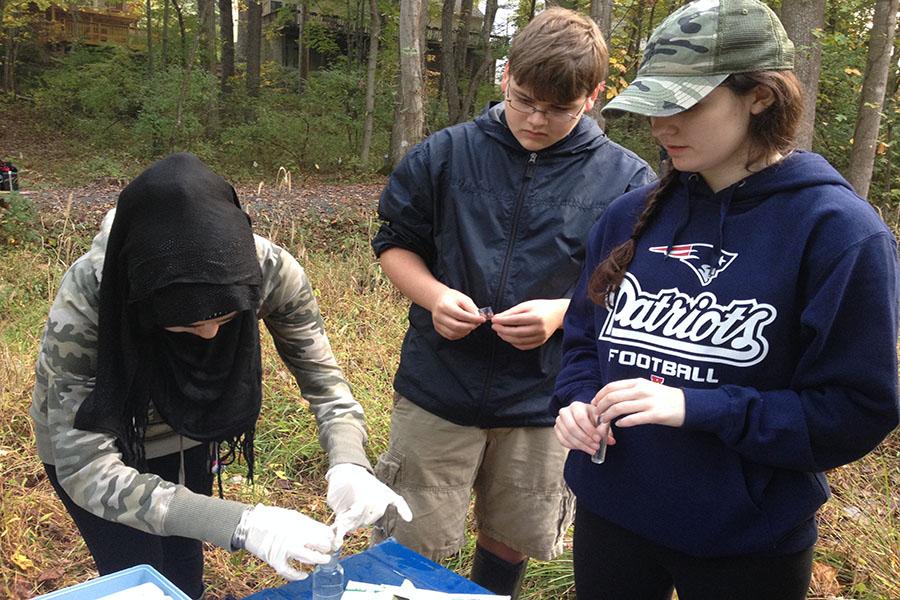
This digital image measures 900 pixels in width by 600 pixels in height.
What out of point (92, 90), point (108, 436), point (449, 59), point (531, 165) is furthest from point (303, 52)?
point (108, 436)

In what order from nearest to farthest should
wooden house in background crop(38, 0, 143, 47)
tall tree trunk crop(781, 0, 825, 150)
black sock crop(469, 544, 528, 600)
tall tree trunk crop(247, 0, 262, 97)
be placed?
1. black sock crop(469, 544, 528, 600)
2. tall tree trunk crop(781, 0, 825, 150)
3. tall tree trunk crop(247, 0, 262, 97)
4. wooden house in background crop(38, 0, 143, 47)

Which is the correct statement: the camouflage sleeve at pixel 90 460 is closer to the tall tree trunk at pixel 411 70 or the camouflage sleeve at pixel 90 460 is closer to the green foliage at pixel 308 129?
the tall tree trunk at pixel 411 70

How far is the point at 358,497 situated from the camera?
1743 mm

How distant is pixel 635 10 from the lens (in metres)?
11.9

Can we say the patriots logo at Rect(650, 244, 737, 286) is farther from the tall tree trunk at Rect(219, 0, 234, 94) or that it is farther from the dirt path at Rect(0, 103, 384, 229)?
the tall tree trunk at Rect(219, 0, 234, 94)

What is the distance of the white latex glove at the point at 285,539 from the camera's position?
1505 millimetres

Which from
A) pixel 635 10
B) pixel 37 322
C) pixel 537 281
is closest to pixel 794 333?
pixel 537 281

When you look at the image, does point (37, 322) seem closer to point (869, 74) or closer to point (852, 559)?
point (852, 559)

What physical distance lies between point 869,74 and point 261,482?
248 inches

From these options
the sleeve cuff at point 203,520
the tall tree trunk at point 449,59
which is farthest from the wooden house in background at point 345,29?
the sleeve cuff at point 203,520

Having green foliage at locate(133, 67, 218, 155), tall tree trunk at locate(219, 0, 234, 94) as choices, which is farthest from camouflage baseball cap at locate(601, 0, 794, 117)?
tall tree trunk at locate(219, 0, 234, 94)

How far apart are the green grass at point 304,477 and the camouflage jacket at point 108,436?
1187 mm

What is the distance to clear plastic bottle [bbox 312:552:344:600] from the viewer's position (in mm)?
1557

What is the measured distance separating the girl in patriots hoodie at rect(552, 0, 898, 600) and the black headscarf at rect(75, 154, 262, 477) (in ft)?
2.58
